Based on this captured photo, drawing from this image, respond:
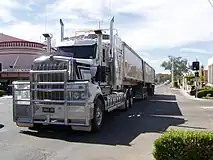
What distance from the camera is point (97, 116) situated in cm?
1083

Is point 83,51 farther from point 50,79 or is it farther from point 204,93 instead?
point 204,93

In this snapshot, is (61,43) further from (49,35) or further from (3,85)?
(3,85)

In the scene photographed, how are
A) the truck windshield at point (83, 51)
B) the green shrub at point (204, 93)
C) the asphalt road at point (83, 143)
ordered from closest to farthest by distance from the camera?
the asphalt road at point (83, 143) < the truck windshield at point (83, 51) < the green shrub at point (204, 93)

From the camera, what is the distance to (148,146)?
28.2 feet

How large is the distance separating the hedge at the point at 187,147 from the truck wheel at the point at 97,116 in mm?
4815

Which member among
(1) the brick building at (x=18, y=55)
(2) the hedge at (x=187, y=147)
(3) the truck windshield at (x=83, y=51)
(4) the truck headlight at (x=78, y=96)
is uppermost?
(1) the brick building at (x=18, y=55)

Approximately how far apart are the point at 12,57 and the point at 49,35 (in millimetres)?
36641

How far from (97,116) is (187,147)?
5.44 metres

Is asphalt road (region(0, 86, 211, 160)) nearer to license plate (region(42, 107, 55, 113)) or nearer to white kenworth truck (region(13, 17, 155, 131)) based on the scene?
white kenworth truck (region(13, 17, 155, 131))

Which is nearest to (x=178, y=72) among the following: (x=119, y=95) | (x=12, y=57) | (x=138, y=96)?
(x=12, y=57)

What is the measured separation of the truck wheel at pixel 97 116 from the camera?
10.5 metres

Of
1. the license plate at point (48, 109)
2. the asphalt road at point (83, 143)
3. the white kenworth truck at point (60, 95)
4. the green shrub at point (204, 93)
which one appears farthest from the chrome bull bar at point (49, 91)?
the green shrub at point (204, 93)

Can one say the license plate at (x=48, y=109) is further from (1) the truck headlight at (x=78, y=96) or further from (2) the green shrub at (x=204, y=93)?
(2) the green shrub at (x=204, y=93)

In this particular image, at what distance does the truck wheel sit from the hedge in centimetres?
482
